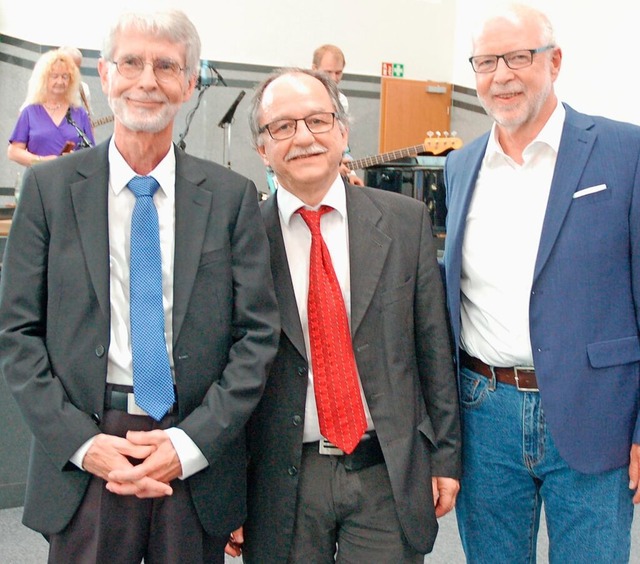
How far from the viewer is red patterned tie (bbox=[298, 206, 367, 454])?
171 cm

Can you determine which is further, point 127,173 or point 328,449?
point 328,449

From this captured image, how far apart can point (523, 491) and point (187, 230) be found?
106 cm

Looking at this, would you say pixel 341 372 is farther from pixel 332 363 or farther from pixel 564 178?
pixel 564 178

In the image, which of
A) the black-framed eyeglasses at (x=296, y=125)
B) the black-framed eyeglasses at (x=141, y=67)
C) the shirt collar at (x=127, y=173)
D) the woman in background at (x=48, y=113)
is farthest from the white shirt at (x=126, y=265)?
the woman in background at (x=48, y=113)

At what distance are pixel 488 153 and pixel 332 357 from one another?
26.8 inches

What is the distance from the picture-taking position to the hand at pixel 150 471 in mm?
1489

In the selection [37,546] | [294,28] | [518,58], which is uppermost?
[294,28]

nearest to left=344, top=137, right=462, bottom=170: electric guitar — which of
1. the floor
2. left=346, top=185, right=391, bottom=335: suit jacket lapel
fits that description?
the floor

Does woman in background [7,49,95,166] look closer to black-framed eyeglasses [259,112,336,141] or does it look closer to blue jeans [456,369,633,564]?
black-framed eyeglasses [259,112,336,141]

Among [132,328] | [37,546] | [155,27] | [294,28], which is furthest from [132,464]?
[294,28]

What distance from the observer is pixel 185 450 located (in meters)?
1.53

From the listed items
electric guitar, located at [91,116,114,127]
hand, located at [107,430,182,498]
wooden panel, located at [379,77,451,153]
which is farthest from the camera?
wooden panel, located at [379,77,451,153]

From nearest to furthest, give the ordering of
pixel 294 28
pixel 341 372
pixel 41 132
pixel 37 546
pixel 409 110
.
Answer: pixel 341 372 < pixel 37 546 < pixel 41 132 < pixel 294 28 < pixel 409 110

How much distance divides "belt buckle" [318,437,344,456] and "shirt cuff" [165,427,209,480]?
310 mm
